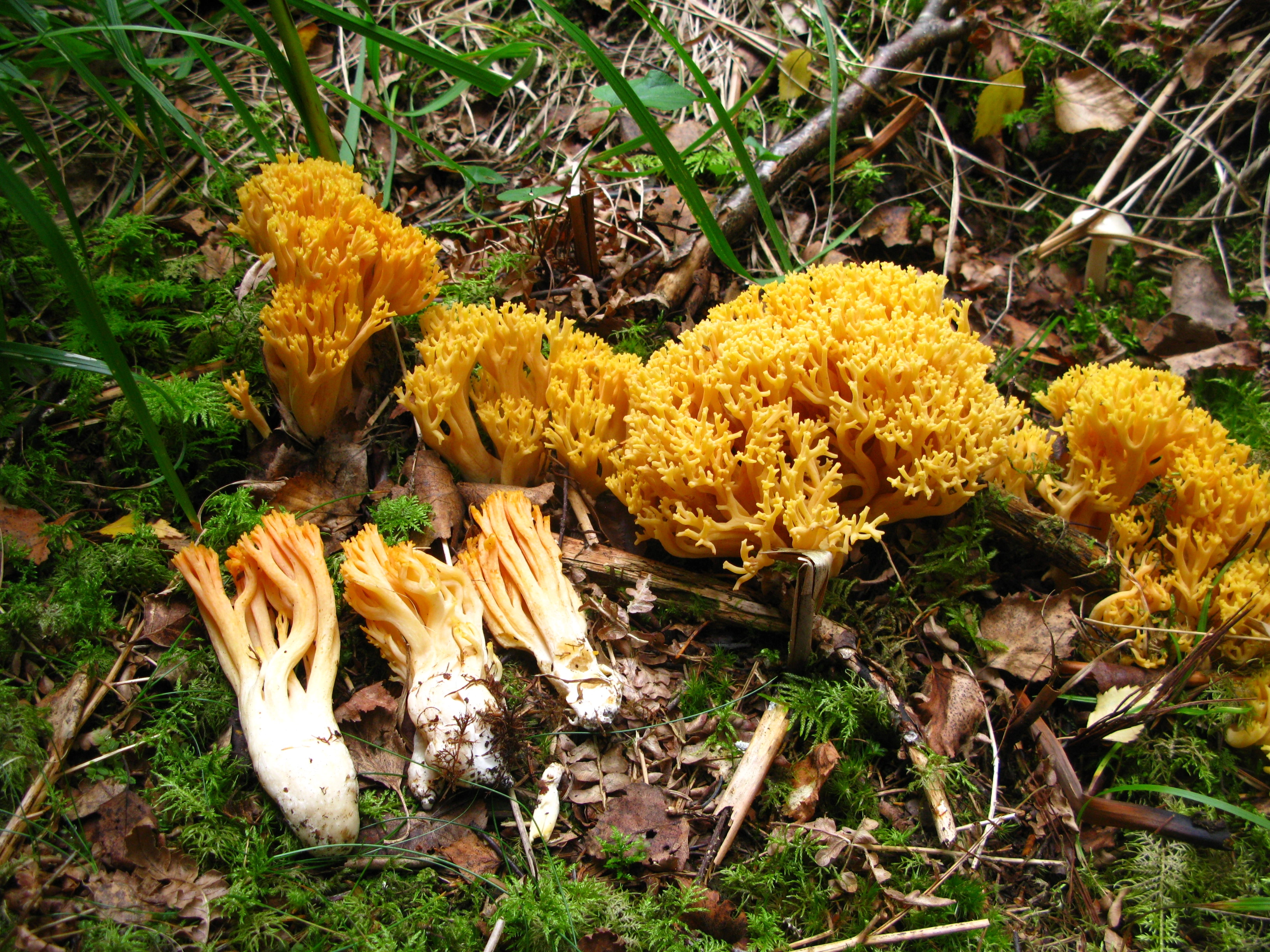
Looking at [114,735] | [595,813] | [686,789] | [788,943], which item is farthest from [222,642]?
[788,943]

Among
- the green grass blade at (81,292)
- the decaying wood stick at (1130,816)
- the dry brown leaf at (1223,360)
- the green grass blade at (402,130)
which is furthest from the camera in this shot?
the dry brown leaf at (1223,360)

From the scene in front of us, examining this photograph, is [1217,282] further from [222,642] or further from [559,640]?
[222,642]

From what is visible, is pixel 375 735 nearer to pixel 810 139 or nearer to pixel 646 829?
pixel 646 829

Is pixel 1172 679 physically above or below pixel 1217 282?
below

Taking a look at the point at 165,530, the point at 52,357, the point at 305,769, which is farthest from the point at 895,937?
the point at 52,357

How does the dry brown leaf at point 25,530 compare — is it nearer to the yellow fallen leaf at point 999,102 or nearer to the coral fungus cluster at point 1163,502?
the coral fungus cluster at point 1163,502

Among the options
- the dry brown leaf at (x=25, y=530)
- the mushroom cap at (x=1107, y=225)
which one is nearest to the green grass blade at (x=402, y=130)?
the dry brown leaf at (x=25, y=530)
